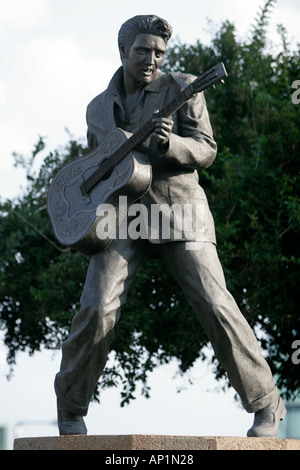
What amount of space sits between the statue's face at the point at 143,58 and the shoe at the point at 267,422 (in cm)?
195

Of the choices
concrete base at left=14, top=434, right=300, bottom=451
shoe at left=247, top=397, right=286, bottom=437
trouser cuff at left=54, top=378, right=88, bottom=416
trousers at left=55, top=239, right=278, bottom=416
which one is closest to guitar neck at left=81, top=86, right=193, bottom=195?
trousers at left=55, top=239, right=278, bottom=416

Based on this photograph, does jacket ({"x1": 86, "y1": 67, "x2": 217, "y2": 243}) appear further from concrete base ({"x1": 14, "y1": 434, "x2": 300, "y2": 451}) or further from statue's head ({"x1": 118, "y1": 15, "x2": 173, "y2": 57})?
concrete base ({"x1": 14, "y1": 434, "x2": 300, "y2": 451})

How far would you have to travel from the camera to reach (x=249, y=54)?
9984 mm

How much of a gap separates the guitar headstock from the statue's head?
1.72 ft

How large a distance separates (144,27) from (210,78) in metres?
0.64

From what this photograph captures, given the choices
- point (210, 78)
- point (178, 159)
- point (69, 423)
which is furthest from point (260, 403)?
point (210, 78)

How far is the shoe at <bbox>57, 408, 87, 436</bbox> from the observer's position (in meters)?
5.30

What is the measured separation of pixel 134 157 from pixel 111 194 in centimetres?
24

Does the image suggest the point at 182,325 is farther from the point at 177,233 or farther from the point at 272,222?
the point at 177,233

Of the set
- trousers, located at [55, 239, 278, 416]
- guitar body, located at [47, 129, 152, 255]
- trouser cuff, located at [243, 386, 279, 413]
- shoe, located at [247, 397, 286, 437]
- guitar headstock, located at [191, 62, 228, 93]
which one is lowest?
shoe, located at [247, 397, 286, 437]

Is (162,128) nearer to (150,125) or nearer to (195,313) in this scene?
(150,125)

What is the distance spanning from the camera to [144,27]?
17.4 feet

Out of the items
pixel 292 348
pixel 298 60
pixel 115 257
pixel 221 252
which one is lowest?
pixel 115 257

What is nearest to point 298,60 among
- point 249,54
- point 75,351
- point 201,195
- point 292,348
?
point 249,54
